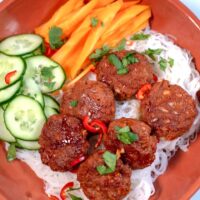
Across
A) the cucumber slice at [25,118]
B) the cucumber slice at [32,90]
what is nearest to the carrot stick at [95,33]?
the cucumber slice at [32,90]

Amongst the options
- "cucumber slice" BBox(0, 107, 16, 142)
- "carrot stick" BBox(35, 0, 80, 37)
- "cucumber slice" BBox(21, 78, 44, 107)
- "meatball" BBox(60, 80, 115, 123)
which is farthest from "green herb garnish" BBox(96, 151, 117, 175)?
"carrot stick" BBox(35, 0, 80, 37)

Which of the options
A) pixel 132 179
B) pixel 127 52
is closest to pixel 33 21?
pixel 127 52

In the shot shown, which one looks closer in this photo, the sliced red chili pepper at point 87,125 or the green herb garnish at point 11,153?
the sliced red chili pepper at point 87,125

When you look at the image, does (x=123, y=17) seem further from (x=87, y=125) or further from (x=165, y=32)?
(x=87, y=125)

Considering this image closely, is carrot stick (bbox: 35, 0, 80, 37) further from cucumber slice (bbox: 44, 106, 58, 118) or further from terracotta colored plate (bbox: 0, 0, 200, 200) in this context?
cucumber slice (bbox: 44, 106, 58, 118)

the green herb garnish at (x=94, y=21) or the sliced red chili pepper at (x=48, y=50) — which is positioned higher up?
the green herb garnish at (x=94, y=21)

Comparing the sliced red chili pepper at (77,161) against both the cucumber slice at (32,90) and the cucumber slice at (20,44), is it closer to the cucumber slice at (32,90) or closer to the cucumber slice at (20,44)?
the cucumber slice at (32,90)
